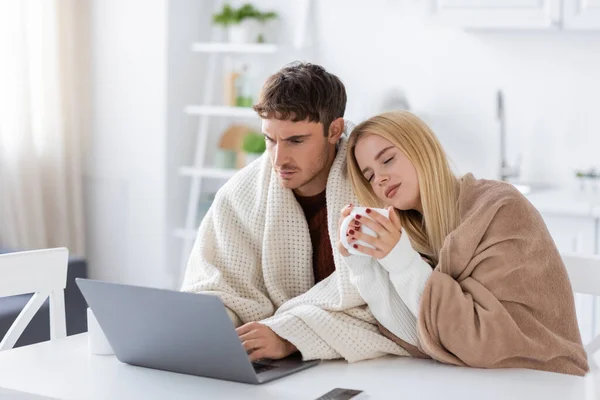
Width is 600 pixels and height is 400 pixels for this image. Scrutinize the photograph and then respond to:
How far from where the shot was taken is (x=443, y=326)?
1.61 m

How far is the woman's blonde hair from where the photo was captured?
1771mm

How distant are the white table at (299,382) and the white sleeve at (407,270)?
12 centimetres

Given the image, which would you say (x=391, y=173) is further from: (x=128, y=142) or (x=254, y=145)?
(x=128, y=142)

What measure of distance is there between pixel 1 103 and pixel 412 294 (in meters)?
2.87

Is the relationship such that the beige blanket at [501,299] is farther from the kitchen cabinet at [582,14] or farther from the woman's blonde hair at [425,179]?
the kitchen cabinet at [582,14]

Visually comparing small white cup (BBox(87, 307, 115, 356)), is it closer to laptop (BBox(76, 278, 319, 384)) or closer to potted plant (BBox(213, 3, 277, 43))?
laptop (BBox(76, 278, 319, 384))

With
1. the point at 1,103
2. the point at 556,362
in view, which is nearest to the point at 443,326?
the point at 556,362

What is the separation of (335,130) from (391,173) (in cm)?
21

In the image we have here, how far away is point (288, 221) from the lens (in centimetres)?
196

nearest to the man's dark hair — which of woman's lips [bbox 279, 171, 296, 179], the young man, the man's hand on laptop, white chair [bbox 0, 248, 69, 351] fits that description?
the young man

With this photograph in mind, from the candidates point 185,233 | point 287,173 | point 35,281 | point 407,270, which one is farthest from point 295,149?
point 185,233

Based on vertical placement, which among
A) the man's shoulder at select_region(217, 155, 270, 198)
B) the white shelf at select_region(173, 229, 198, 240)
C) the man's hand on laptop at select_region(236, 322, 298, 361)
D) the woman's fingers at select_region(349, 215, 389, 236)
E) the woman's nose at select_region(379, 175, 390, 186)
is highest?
the woman's nose at select_region(379, 175, 390, 186)

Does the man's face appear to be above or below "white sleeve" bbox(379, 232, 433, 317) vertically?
above

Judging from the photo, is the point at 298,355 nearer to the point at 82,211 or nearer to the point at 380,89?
the point at 380,89
